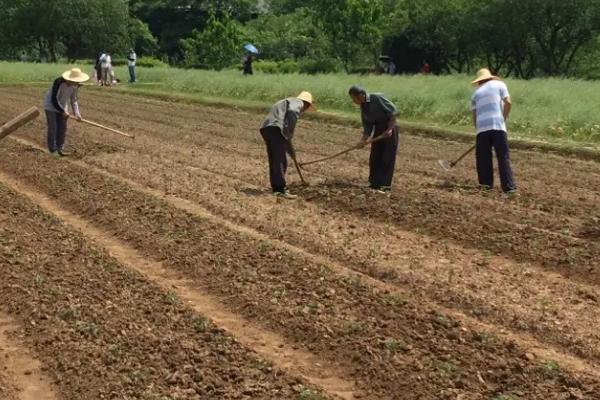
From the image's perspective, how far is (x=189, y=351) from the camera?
15.6 ft

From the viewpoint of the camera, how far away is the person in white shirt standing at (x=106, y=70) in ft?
107

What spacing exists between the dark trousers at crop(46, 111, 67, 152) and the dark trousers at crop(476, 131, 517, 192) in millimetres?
6487

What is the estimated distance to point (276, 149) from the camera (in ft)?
30.3

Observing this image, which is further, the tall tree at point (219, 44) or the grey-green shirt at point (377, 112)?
the tall tree at point (219, 44)

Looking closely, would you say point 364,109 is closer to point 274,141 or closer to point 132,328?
point 274,141

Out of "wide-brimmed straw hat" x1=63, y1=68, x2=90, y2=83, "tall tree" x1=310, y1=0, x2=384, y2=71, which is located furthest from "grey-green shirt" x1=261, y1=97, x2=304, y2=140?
"tall tree" x1=310, y1=0, x2=384, y2=71

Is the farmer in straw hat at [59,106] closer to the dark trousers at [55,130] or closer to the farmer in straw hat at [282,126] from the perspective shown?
the dark trousers at [55,130]

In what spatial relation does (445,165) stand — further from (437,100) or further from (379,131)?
(437,100)

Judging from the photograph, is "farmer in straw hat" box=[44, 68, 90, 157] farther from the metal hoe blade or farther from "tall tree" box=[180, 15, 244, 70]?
"tall tree" box=[180, 15, 244, 70]

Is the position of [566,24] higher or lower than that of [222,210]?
higher

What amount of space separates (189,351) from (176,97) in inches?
869

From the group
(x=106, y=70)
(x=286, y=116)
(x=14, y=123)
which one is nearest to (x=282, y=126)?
(x=286, y=116)

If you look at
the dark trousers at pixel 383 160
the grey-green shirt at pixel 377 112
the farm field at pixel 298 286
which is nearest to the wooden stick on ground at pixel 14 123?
the farm field at pixel 298 286

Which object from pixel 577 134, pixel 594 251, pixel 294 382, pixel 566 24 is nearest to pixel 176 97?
pixel 577 134
